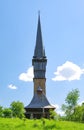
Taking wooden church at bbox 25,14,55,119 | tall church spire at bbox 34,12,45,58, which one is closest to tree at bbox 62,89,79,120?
wooden church at bbox 25,14,55,119

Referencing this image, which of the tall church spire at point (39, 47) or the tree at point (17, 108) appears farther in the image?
the tall church spire at point (39, 47)

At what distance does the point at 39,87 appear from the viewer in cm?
10838

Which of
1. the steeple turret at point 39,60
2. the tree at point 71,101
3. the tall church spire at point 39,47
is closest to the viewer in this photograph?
the tree at point 71,101

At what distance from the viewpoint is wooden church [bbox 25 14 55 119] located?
93.5 metres

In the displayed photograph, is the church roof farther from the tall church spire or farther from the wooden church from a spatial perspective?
the tall church spire

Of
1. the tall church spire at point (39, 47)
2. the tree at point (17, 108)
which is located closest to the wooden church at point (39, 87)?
the tall church spire at point (39, 47)

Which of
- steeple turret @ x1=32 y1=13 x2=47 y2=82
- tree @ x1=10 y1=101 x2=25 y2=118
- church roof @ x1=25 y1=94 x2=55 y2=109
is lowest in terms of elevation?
tree @ x1=10 y1=101 x2=25 y2=118

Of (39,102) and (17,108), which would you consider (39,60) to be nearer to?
(39,102)

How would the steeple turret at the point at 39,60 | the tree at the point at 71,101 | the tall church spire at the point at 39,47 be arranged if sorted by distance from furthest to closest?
the tall church spire at the point at 39,47 < the steeple turret at the point at 39,60 < the tree at the point at 71,101

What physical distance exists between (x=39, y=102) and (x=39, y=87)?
458 inches

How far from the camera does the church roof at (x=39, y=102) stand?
311 ft

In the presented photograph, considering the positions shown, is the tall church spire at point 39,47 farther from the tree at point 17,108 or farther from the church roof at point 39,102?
the tree at point 17,108

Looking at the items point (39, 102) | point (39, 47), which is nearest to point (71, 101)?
point (39, 102)

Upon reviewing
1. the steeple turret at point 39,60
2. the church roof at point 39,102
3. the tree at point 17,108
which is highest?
the steeple turret at point 39,60
